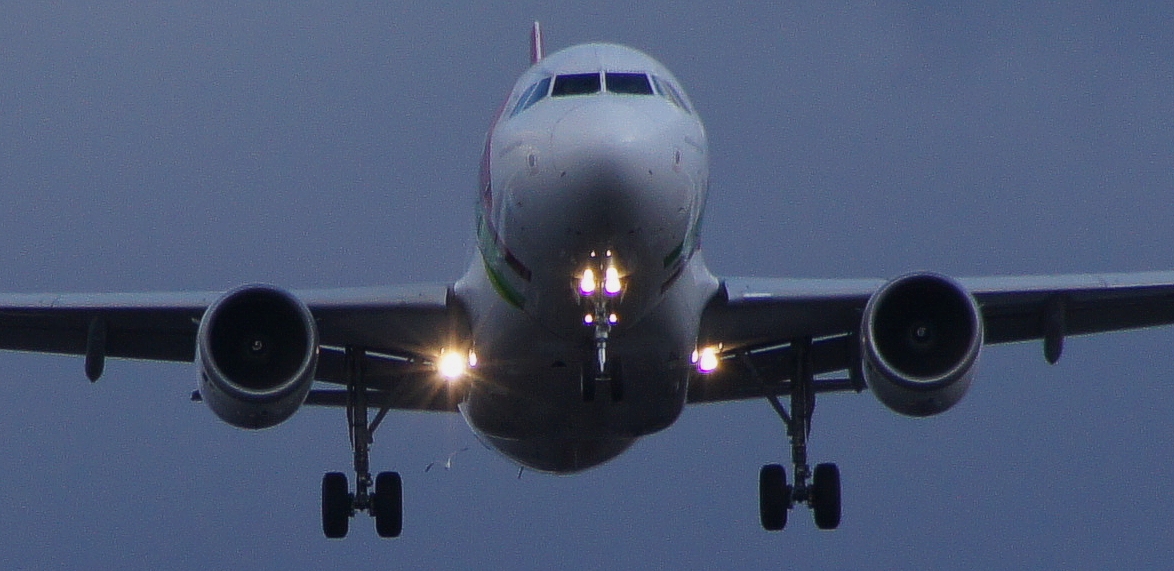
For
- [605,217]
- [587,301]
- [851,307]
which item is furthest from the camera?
[851,307]

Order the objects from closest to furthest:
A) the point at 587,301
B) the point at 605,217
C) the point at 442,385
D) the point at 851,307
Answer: the point at 605,217
the point at 587,301
the point at 851,307
the point at 442,385

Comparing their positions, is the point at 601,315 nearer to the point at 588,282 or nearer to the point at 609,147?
the point at 588,282

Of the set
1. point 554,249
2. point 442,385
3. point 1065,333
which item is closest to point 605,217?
point 554,249

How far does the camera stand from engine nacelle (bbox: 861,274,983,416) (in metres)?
28.5

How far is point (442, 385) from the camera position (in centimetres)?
3262

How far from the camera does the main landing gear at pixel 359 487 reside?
105 feet

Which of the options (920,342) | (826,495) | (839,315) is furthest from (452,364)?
(920,342)

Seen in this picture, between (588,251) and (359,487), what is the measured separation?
26.2ft

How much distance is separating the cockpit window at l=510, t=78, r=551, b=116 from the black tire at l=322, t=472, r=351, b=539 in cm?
754

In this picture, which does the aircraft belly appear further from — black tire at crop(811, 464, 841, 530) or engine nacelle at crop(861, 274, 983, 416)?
black tire at crop(811, 464, 841, 530)

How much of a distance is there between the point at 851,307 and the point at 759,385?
2.01 m

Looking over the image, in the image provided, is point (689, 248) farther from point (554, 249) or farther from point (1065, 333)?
point (1065, 333)

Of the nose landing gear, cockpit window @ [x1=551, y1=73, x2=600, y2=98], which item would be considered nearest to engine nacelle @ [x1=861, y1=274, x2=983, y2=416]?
the nose landing gear

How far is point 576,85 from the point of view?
2703cm
